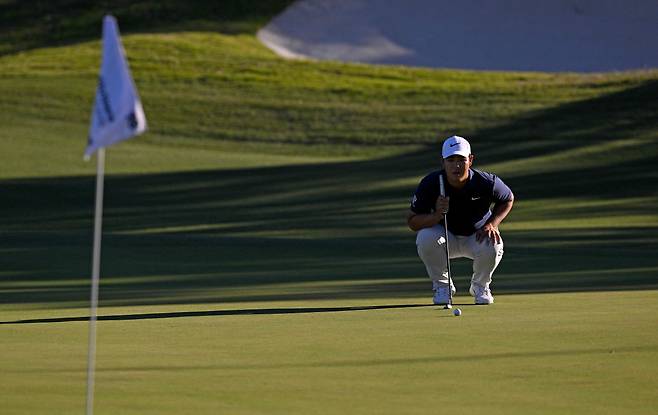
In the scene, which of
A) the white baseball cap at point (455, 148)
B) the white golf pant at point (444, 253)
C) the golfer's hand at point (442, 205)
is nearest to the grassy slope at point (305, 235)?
the white golf pant at point (444, 253)

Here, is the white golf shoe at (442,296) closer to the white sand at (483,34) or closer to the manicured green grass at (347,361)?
Answer: the manicured green grass at (347,361)

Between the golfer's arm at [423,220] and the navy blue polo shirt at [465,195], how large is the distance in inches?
2.0

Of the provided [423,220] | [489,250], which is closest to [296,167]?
[489,250]

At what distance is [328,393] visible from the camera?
7742 millimetres

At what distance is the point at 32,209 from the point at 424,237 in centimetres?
1924

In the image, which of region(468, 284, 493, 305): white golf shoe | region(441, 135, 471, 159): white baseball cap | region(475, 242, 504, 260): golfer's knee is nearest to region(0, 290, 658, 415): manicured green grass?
region(468, 284, 493, 305): white golf shoe

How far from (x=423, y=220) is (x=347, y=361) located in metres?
4.06

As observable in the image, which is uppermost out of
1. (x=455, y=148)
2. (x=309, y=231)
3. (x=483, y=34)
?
(x=455, y=148)

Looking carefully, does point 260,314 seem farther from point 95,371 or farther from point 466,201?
point 95,371

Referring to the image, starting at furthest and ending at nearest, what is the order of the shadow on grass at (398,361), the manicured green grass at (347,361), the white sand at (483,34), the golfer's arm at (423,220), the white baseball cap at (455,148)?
the white sand at (483,34) → the golfer's arm at (423,220) → the white baseball cap at (455,148) → the shadow on grass at (398,361) → the manicured green grass at (347,361)

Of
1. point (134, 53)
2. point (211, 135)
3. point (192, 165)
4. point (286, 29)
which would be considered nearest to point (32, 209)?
point (192, 165)

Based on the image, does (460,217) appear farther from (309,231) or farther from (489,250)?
(309,231)

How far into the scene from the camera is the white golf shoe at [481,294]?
1293 cm

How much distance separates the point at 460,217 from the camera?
13.2 metres
